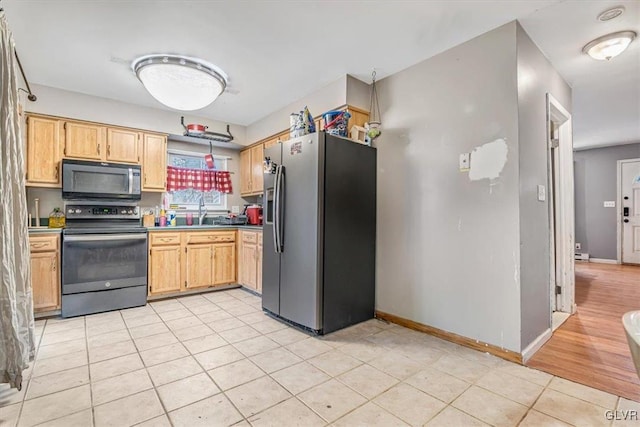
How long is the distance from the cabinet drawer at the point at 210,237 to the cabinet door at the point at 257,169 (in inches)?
31.7

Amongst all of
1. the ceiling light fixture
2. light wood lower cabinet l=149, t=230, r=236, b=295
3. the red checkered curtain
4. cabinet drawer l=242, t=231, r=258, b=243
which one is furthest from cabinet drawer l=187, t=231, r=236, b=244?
the ceiling light fixture

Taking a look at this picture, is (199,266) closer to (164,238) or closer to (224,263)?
(224,263)

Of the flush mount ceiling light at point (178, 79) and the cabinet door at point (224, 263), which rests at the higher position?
the flush mount ceiling light at point (178, 79)

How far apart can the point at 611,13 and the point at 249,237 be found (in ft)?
13.4

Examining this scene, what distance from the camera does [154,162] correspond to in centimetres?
417

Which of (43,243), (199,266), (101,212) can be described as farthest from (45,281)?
(199,266)

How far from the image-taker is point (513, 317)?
2.30m

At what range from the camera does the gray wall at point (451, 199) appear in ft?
7.74

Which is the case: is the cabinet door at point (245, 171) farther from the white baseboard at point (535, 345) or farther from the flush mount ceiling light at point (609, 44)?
the flush mount ceiling light at point (609, 44)

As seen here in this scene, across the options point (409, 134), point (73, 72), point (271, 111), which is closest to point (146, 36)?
point (73, 72)

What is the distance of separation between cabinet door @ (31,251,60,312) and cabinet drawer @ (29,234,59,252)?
5cm

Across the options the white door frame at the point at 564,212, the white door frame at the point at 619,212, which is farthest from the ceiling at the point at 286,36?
the white door frame at the point at 619,212

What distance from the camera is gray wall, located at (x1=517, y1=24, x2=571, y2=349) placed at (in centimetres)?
235

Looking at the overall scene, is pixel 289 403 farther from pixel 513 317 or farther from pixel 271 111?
pixel 271 111
